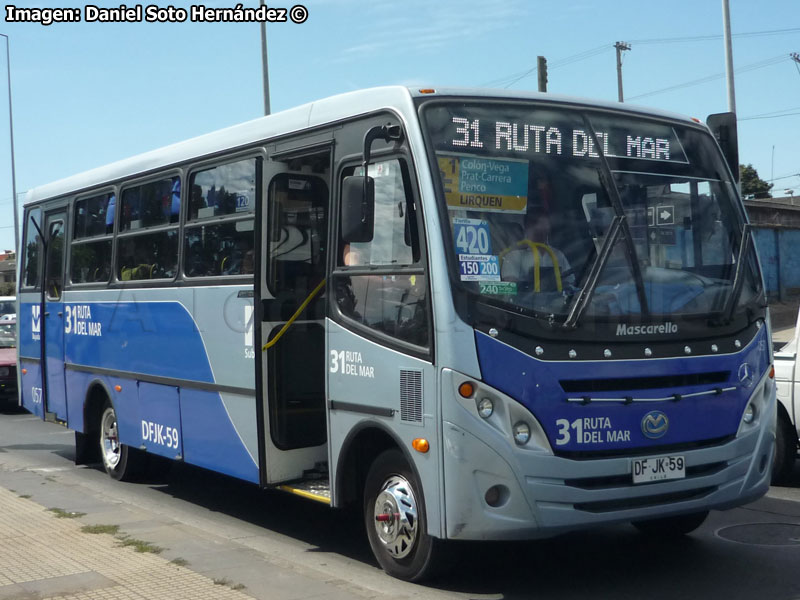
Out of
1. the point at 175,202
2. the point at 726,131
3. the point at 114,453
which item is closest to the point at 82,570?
the point at 175,202

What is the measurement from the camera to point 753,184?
259ft

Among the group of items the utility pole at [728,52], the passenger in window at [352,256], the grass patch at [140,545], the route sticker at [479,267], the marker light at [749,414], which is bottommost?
the grass patch at [140,545]

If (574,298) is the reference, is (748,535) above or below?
below

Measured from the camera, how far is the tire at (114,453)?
1111 cm

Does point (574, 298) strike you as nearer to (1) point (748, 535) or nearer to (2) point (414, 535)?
(2) point (414, 535)

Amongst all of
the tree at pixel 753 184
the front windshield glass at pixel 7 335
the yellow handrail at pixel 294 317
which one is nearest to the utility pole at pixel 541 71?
the front windshield glass at pixel 7 335

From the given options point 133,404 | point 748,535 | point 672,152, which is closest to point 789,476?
point 748,535

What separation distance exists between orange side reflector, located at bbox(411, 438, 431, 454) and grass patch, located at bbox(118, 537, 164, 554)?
7.89ft

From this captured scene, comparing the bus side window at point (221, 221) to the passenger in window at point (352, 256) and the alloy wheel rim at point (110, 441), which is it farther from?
the alloy wheel rim at point (110, 441)

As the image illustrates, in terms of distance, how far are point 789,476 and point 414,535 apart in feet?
17.3

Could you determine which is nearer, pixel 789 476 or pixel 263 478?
pixel 263 478

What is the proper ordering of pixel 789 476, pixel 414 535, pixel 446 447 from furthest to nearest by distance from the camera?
pixel 789 476 < pixel 414 535 < pixel 446 447

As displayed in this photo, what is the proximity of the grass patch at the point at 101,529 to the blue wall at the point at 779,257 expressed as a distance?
Result: 26.8 m

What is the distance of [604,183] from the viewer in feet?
21.6
